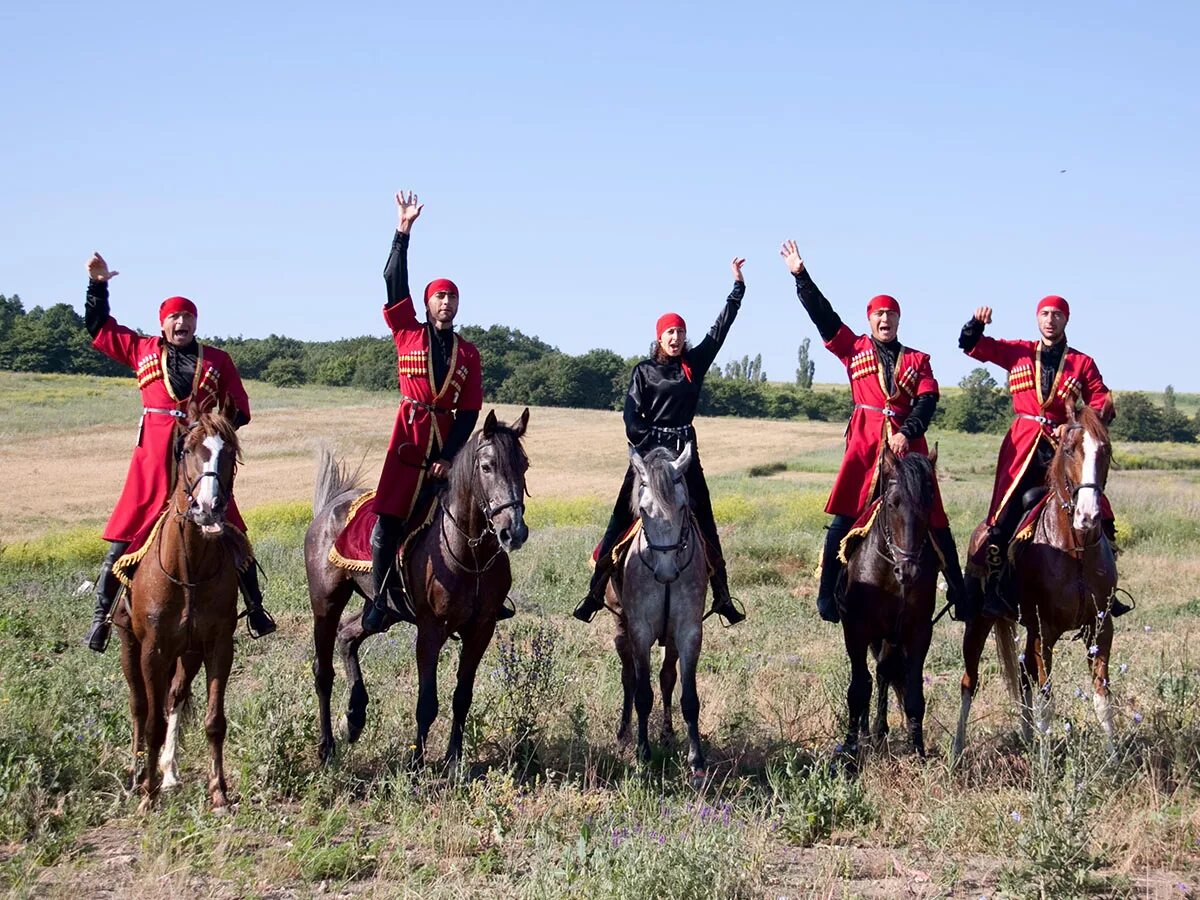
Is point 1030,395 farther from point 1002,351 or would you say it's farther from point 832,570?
point 832,570

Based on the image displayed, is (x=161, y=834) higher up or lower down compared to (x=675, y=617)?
lower down

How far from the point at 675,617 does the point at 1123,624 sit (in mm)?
7929

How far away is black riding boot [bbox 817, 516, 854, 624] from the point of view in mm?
8242

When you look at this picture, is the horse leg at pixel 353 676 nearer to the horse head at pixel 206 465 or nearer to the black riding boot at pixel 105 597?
the black riding boot at pixel 105 597

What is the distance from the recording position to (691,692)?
7.57m

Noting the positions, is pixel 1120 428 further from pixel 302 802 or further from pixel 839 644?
pixel 302 802

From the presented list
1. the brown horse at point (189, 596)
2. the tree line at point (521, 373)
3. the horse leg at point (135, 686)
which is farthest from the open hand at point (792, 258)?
the tree line at point (521, 373)

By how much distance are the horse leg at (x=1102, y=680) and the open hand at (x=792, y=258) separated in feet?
10.9

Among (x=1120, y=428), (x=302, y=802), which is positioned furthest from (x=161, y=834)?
(x=1120, y=428)

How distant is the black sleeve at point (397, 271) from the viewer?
25.7 feet

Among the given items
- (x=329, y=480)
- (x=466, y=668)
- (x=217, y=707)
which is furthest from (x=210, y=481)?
(x=329, y=480)

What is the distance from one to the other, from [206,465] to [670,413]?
3.28 metres

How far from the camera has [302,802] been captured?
22.7 feet

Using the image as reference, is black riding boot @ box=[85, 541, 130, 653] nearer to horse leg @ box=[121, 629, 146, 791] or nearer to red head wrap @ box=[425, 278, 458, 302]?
horse leg @ box=[121, 629, 146, 791]
